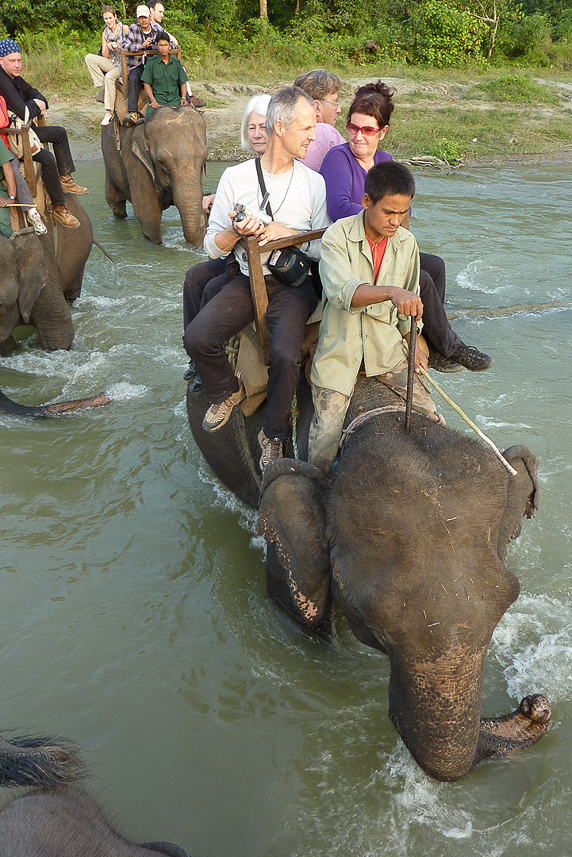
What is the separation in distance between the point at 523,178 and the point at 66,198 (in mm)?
9547

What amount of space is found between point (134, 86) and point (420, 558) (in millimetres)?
9006

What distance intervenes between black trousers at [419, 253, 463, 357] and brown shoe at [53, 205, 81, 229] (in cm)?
462

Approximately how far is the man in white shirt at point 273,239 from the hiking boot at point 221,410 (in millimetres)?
155

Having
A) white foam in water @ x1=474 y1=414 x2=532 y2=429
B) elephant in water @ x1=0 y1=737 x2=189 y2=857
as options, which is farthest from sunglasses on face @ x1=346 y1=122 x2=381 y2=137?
elephant in water @ x1=0 y1=737 x2=189 y2=857

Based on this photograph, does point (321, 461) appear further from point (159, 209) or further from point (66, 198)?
point (159, 209)

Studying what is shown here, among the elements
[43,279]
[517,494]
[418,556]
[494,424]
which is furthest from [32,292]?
[418,556]

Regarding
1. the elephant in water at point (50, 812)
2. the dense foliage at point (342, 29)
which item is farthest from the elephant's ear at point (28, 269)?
the dense foliage at point (342, 29)

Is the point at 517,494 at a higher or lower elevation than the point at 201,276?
lower

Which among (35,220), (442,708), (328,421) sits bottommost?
(442,708)

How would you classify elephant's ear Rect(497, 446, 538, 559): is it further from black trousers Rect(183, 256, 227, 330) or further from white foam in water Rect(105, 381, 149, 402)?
white foam in water Rect(105, 381, 149, 402)

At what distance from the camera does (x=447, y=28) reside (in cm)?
2303

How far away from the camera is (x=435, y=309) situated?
3596 mm

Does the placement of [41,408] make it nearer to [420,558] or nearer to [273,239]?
[273,239]

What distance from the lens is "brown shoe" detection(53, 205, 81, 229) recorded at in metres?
7.24
